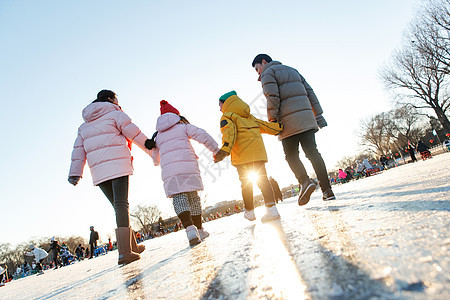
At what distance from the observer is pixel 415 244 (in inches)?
28.1

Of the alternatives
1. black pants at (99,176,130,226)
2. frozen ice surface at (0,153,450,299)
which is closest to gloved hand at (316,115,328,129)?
frozen ice surface at (0,153,450,299)

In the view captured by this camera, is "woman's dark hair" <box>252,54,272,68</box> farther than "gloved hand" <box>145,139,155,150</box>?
Yes

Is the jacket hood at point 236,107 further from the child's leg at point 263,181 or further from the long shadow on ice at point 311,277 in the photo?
the long shadow on ice at point 311,277

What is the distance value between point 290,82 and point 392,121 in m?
50.3

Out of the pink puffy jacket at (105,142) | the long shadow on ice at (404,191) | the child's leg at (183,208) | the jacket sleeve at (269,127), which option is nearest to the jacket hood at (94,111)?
the pink puffy jacket at (105,142)

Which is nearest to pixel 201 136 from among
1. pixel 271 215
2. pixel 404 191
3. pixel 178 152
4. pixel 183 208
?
pixel 178 152

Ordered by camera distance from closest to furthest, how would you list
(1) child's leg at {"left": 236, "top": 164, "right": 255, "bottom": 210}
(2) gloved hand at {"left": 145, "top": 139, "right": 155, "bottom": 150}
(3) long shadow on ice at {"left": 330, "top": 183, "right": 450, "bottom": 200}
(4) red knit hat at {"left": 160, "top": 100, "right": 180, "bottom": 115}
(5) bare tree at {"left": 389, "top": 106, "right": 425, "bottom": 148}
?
(3) long shadow on ice at {"left": 330, "top": 183, "right": 450, "bottom": 200}
(1) child's leg at {"left": 236, "top": 164, "right": 255, "bottom": 210}
(2) gloved hand at {"left": 145, "top": 139, "right": 155, "bottom": 150}
(4) red knit hat at {"left": 160, "top": 100, "right": 180, "bottom": 115}
(5) bare tree at {"left": 389, "top": 106, "right": 425, "bottom": 148}

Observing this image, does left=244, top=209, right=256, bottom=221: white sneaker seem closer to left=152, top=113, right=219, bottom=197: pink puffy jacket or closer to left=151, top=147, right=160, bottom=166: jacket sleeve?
left=152, top=113, right=219, bottom=197: pink puffy jacket

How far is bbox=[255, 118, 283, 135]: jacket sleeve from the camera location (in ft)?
10.4

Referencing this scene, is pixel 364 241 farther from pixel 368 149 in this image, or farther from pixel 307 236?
pixel 368 149

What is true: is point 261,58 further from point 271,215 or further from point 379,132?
point 379,132

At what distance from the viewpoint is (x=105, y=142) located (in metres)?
2.91

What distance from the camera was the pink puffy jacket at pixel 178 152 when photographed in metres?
3.01

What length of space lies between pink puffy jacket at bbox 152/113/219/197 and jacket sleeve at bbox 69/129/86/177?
0.87 metres
